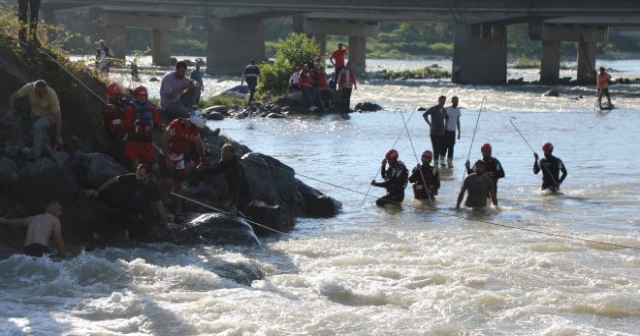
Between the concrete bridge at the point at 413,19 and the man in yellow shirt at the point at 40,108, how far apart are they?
4158 cm

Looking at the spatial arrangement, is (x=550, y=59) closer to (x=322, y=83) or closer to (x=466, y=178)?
(x=322, y=83)

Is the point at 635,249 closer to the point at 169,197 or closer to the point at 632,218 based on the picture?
the point at 632,218

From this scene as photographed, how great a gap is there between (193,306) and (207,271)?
4.89 ft

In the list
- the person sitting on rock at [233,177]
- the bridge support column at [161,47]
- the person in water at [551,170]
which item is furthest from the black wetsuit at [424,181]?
the bridge support column at [161,47]

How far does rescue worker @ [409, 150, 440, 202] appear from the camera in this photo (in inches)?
810

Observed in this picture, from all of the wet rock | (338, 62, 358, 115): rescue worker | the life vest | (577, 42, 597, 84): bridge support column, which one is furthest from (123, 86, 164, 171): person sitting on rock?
(577, 42, 597, 84): bridge support column

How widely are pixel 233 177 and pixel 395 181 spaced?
4.01 metres

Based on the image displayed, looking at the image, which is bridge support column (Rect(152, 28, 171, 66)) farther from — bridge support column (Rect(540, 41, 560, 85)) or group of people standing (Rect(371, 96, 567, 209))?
group of people standing (Rect(371, 96, 567, 209))

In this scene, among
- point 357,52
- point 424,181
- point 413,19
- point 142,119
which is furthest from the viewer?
point 357,52

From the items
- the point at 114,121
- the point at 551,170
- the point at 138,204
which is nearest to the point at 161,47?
the point at 551,170

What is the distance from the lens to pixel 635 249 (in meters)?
16.5

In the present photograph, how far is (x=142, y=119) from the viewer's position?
16.5 m

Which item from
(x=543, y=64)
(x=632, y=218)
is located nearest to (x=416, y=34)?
(x=543, y=64)

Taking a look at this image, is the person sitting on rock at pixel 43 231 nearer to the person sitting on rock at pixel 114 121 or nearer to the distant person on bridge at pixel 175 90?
the person sitting on rock at pixel 114 121
